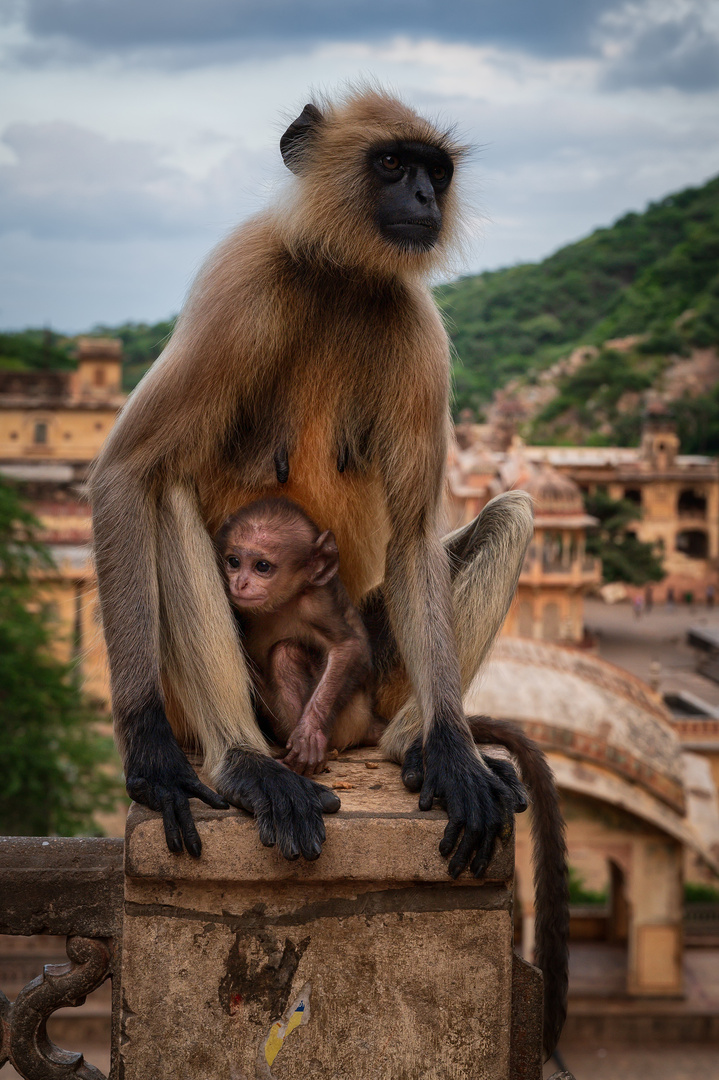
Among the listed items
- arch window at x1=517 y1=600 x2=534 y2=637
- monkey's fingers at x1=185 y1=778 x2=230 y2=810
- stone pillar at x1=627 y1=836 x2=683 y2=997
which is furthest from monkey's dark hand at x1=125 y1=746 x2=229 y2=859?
arch window at x1=517 y1=600 x2=534 y2=637

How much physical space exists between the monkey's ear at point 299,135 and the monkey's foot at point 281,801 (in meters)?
1.76

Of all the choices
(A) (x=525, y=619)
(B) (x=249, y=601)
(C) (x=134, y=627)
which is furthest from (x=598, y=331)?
(C) (x=134, y=627)

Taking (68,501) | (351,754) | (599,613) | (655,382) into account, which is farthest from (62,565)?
(655,382)

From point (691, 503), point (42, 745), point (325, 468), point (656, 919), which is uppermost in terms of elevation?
point (325, 468)

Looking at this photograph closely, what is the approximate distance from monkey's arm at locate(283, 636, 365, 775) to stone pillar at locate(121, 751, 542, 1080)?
372mm

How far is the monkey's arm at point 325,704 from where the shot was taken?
283 centimetres

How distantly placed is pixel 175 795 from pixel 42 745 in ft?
39.1

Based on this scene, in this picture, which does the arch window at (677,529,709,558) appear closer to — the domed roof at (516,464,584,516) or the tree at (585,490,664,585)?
the tree at (585,490,664,585)

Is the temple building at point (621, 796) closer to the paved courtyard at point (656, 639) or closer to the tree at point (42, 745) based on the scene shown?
the tree at point (42, 745)

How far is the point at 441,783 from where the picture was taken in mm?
2639

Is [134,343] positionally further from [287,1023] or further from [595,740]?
[287,1023]

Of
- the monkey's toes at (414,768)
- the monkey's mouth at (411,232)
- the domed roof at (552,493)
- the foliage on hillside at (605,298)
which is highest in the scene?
the foliage on hillside at (605,298)

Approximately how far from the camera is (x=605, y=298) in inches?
3474

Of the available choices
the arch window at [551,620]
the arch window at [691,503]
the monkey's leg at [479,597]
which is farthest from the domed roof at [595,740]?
the arch window at [691,503]
